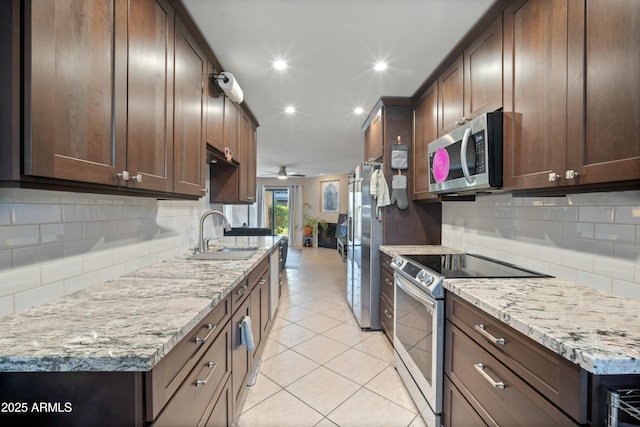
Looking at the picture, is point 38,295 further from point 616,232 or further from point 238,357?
point 616,232

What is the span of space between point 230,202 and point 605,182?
2896 millimetres

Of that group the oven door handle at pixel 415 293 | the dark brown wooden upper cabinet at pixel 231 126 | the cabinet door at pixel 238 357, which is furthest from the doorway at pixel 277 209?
the cabinet door at pixel 238 357

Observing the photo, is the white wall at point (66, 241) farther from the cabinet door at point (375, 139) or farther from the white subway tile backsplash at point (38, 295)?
Answer: the cabinet door at point (375, 139)

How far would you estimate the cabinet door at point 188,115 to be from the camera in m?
1.59

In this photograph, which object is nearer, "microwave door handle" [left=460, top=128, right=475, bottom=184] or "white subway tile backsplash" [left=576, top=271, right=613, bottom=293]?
"white subway tile backsplash" [left=576, top=271, right=613, bottom=293]

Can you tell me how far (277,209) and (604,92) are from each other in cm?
897

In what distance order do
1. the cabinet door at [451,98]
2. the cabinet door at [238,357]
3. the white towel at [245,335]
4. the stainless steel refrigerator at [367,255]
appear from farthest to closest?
the stainless steel refrigerator at [367,255]
the cabinet door at [451,98]
the white towel at [245,335]
the cabinet door at [238,357]

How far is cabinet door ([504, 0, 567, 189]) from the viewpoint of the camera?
46.9 inches

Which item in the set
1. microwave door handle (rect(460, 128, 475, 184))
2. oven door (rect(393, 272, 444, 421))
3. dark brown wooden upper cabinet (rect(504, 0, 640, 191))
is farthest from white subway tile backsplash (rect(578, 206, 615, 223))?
oven door (rect(393, 272, 444, 421))

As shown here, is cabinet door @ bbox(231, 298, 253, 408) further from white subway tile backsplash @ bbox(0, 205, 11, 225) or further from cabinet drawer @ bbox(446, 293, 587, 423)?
cabinet drawer @ bbox(446, 293, 587, 423)

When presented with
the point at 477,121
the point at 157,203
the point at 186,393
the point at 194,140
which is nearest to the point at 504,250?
the point at 477,121

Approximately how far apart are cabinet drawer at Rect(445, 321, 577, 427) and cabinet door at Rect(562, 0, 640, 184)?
0.77 m

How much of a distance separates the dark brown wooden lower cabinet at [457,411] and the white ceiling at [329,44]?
201cm

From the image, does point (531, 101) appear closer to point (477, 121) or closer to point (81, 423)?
point (477, 121)
